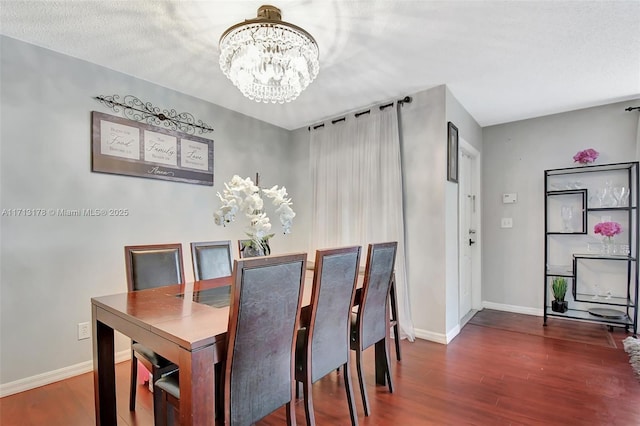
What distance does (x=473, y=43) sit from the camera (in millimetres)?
2312

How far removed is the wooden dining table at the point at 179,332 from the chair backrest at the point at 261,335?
76mm

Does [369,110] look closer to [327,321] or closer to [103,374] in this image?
[327,321]

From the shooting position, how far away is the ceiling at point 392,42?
1.94 meters

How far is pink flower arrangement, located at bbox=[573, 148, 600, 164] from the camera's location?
346cm

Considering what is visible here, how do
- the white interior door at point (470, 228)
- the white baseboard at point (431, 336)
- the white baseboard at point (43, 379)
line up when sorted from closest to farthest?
the white baseboard at point (43, 379), the white baseboard at point (431, 336), the white interior door at point (470, 228)

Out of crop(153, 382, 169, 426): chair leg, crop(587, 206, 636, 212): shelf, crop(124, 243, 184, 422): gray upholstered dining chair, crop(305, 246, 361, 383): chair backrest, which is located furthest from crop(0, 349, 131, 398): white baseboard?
crop(587, 206, 636, 212): shelf

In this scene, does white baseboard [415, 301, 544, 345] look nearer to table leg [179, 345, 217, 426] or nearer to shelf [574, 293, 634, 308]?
shelf [574, 293, 634, 308]

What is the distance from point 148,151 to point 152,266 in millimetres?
1309

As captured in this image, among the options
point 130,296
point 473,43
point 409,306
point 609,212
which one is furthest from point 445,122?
point 130,296

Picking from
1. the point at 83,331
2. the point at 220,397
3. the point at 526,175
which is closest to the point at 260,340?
the point at 220,397

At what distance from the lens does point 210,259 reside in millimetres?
2535

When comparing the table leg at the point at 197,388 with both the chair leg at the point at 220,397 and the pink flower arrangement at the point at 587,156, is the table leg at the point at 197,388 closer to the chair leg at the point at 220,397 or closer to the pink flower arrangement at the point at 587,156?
the chair leg at the point at 220,397

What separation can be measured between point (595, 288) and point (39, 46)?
5.67 meters

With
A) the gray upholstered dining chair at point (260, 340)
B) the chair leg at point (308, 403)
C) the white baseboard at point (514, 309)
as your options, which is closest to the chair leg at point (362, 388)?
the chair leg at point (308, 403)
